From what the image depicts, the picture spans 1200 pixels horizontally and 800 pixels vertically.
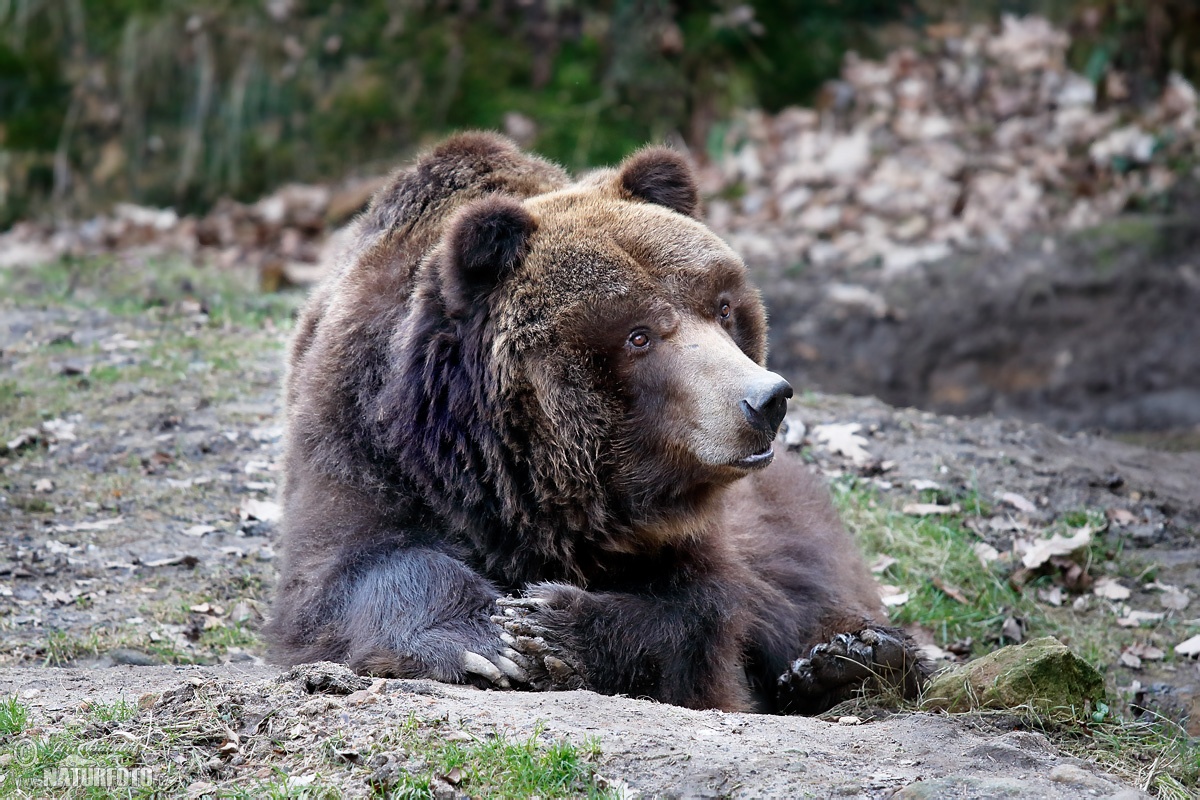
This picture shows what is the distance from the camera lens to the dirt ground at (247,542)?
142 inches

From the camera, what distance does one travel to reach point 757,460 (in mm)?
4195

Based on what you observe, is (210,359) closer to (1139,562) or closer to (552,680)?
(552,680)

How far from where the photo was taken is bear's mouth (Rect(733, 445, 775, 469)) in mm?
4195

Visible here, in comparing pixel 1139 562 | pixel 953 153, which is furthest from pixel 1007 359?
pixel 1139 562

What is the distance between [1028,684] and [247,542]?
3.67 metres

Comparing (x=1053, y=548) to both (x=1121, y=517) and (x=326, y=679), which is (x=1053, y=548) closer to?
(x=1121, y=517)

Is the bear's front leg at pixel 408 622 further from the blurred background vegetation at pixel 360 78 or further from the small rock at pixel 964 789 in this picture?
the blurred background vegetation at pixel 360 78

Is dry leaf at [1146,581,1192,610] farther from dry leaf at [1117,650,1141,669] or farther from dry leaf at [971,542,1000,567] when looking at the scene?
dry leaf at [971,542,1000,567]

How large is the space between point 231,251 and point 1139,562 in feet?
28.6

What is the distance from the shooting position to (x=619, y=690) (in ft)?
14.3

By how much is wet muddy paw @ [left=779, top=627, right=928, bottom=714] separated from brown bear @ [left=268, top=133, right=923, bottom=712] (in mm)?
10

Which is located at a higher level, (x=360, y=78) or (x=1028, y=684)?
(x=360, y=78)

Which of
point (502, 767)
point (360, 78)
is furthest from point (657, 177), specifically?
point (360, 78)

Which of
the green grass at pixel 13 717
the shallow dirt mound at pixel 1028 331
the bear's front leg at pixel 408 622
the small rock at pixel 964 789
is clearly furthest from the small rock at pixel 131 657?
the shallow dirt mound at pixel 1028 331
